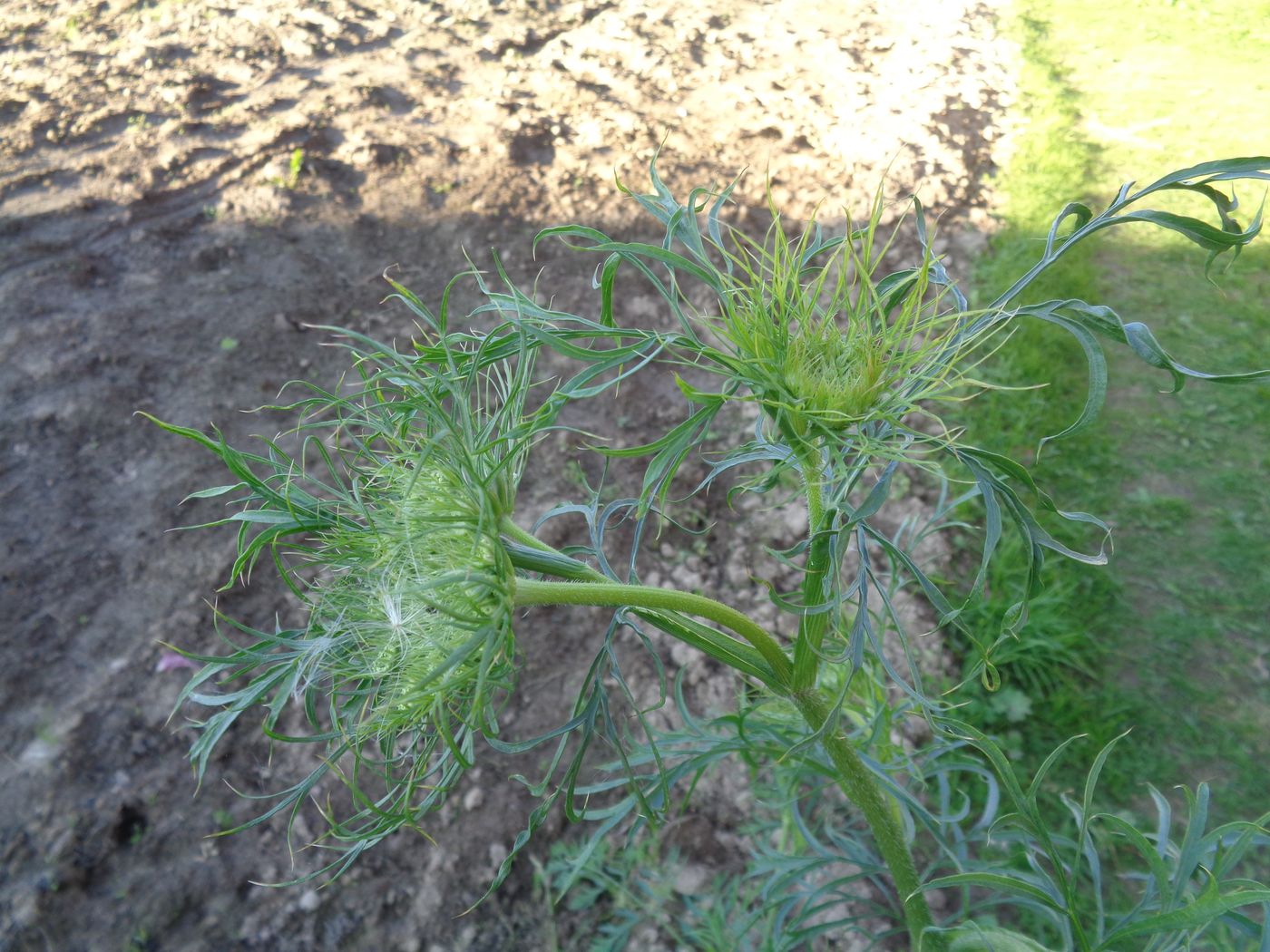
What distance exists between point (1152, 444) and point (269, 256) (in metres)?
3.39

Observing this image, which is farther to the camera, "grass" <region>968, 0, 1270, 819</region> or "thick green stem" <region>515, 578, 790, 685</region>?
"grass" <region>968, 0, 1270, 819</region>

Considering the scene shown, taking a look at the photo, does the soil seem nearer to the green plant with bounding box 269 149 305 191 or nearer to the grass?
the green plant with bounding box 269 149 305 191

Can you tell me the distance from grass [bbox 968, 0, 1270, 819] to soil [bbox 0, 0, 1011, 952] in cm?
45

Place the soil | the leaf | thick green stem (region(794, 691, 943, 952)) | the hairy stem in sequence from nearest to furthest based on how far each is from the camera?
the leaf < the hairy stem < thick green stem (region(794, 691, 943, 952)) < the soil

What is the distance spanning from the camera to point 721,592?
2662 mm

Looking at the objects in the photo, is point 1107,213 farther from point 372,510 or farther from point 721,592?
point 721,592

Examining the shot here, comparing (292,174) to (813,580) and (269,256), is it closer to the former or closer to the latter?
(269,256)

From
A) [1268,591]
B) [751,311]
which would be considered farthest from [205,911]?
[1268,591]

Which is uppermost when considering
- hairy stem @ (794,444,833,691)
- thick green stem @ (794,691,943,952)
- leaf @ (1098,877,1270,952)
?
hairy stem @ (794,444,833,691)

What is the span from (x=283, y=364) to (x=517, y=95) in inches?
76.5

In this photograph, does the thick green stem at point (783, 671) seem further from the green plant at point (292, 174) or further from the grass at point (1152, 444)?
the green plant at point (292, 174)

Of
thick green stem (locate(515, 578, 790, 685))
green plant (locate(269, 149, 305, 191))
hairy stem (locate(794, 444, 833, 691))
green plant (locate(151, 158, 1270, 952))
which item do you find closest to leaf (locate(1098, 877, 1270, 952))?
green plant (locate(151, 158, 1270, 952))

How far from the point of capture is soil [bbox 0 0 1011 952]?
7.13 ft

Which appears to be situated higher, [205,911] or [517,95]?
[517,95]
